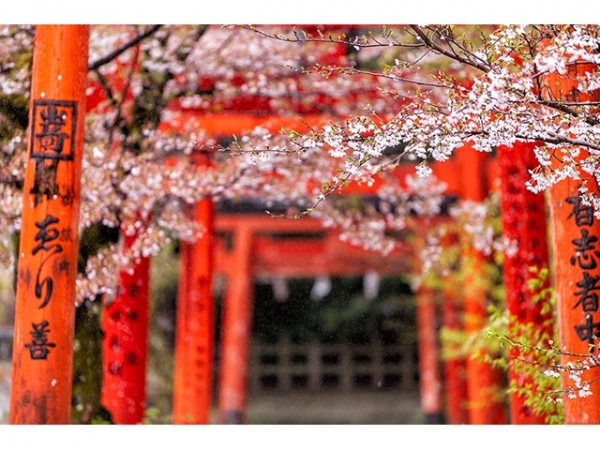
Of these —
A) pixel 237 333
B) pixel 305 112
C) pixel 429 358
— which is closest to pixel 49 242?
pixel 305 112

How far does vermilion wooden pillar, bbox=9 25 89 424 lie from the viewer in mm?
3199

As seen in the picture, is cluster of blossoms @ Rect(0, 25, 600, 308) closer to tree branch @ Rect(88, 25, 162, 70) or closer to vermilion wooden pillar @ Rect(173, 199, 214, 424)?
tree branch @ Rect(88, 25, 162, 70)

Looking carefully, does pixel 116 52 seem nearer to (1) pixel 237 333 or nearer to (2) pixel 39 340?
(2) pixel 39 340

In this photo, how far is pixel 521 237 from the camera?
16.0ft

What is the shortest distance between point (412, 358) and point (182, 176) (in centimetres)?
770

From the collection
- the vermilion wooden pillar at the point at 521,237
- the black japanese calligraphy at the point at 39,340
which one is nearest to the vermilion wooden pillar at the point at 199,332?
the vermilion wooden pillar at the point at 521,237

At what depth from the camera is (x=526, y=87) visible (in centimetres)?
286

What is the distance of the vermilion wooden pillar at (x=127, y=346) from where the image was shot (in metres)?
4.91

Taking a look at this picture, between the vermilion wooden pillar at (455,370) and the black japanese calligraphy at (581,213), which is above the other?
the black japanese calligraphy at (581,213)

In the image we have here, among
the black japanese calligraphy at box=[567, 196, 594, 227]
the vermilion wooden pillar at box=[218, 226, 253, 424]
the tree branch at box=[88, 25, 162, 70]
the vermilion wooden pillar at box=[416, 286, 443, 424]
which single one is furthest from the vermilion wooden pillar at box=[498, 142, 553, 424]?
the vermilion wooden pillar at box=[218, 226, 253, 424]

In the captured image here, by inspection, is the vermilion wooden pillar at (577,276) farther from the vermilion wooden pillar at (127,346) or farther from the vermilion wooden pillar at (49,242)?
the vermilion wooden pillar at (127,346)

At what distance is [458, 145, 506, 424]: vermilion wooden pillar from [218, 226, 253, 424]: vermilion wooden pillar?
9.71 ft

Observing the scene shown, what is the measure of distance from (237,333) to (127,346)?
4425mm

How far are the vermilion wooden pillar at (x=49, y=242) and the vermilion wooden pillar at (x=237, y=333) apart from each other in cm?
573
